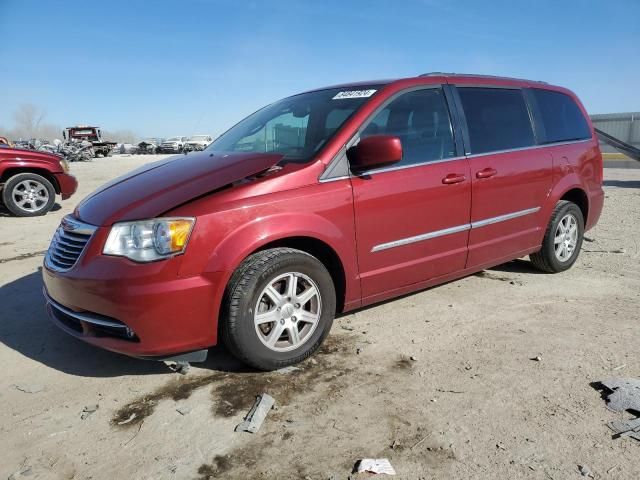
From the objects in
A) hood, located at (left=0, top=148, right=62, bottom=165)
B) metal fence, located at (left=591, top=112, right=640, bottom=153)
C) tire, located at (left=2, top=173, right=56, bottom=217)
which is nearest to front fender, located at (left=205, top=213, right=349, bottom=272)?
tire, located at (left=2, top=173, right=56, bottom=217)

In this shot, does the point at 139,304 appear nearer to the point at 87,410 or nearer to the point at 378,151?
the point at 87,410

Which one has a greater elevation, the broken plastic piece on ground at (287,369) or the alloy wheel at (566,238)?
the alloy wheel at (566,238)

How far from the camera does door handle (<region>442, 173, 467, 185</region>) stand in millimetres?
3604

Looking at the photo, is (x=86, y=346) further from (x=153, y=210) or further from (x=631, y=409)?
(x=631, y=409)

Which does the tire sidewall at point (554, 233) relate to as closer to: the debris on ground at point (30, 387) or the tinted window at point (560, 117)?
the tinted window at point (560, 117)

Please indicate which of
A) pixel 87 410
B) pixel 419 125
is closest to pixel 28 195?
pixel 87 410

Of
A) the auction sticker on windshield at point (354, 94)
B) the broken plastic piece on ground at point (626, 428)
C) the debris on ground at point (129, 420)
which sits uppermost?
the auction sticker on windshield at point (354, 94)

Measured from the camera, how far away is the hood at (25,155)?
28.4ft

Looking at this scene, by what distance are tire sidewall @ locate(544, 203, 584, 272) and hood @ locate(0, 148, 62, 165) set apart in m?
8.65

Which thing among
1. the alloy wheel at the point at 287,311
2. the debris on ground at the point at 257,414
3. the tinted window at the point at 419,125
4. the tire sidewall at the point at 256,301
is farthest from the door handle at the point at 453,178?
the debris on ground at the point at 257,414

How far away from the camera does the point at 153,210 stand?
2715 millimetres

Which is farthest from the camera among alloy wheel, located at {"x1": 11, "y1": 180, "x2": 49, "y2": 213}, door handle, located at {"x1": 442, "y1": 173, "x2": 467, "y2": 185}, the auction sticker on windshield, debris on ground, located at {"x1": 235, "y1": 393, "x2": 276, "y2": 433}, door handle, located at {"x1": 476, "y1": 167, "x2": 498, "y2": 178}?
alloy wheel, located at {"x1": 11, "y1": 180, "x2": 49, "y2": 213}

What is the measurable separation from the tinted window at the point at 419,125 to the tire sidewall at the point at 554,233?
1.59m

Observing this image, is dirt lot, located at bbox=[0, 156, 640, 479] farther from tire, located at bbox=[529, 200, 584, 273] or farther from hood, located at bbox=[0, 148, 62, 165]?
hood, located at bbox=[0, 148, 62, 165]
